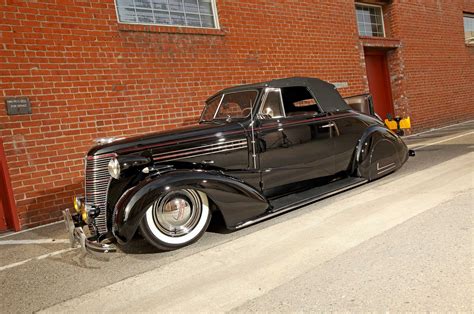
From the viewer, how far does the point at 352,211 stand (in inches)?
161

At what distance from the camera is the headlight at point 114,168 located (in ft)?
11.2

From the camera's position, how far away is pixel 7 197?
5.07 m

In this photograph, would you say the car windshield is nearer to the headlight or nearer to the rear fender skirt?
the headlight

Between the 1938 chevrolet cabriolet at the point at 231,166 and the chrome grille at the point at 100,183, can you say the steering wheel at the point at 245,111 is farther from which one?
the chrome grille at the point at 100,183

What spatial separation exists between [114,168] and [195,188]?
78cm

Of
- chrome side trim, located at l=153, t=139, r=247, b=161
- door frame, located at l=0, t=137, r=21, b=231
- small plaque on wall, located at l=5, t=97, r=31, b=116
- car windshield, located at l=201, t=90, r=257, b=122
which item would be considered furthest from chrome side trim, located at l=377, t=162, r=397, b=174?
door frame, located at l=0, t=137, r=21, b=231

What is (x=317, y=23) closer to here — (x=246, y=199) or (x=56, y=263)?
(x=246, y=199)

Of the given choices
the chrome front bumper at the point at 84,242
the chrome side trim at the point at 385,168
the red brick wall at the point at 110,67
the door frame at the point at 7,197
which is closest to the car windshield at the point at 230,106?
the red brick wall at the point at 110,67

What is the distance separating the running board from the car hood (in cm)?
96

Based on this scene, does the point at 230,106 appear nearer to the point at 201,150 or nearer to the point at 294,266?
the point at 201,150

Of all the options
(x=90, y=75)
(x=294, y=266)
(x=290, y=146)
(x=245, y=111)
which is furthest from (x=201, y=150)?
(x=90, y=75)

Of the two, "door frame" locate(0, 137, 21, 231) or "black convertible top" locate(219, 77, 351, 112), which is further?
"door frame" locate(0, 137, 21, 231)

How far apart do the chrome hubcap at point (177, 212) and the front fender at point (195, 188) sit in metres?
0.16

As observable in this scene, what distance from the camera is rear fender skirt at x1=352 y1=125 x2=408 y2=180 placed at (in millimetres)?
5031
